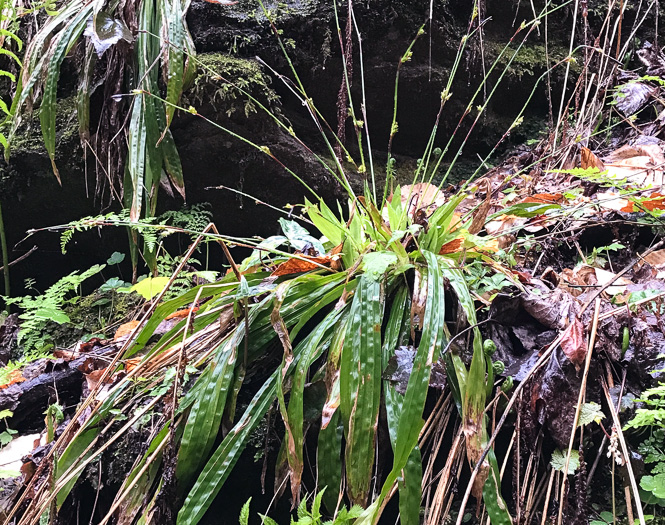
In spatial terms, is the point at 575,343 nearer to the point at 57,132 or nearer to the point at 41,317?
the point at 41,317

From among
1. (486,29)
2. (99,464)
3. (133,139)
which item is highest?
(486,29)

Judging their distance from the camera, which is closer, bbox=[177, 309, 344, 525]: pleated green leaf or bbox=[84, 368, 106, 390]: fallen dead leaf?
bbox=[177, 309, 344, 525]: pleated green leaf

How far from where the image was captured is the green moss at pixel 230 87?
2014 millimetres

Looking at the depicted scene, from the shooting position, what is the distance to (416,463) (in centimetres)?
90

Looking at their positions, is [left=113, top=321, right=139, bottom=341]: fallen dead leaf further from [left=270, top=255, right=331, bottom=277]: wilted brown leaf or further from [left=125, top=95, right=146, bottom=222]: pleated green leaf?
[left=270, top=255, right=331, bottom=277]: wilted brown leaf

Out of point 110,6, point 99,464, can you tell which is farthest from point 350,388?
point 110,6

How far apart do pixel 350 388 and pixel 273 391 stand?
224mm

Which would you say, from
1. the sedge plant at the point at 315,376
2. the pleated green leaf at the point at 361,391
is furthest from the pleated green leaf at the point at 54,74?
the pleated green leaf at the point at 361,391

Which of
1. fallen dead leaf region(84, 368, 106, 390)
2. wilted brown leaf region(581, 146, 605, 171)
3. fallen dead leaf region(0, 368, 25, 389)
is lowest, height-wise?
fallen dead leaf region(0, 368, 25, 389)

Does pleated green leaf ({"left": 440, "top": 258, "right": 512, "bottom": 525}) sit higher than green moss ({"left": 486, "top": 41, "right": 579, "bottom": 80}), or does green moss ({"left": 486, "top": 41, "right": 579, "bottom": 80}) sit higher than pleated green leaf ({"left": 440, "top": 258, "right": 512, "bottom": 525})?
green moss ({"left": 486, "top": 41, "right": 579, "bottom": 80})

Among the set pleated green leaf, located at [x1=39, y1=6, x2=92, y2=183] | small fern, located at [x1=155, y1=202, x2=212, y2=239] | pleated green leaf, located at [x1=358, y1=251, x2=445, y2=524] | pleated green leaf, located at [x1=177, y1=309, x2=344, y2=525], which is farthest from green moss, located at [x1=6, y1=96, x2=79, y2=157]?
pleated green leaf, located at [x1=358, y1=251, x2=445, y2=524]

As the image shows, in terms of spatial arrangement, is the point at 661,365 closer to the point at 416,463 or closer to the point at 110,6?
the point at 416,463

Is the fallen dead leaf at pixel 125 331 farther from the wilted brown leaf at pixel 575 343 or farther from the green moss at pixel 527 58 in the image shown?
the green moss at pixel 527 58

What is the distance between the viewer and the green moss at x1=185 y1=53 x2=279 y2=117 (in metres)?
2.01
